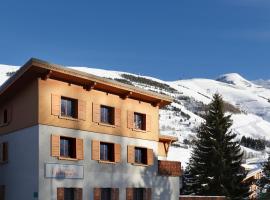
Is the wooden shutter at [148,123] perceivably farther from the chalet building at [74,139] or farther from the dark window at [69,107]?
the dark window at [69,107]

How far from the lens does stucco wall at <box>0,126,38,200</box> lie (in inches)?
1011

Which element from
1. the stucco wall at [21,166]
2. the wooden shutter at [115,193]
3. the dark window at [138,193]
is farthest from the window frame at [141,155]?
the stucco wall at [21,166]

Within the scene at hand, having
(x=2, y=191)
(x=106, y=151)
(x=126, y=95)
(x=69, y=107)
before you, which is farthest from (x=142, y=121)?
(x=2, y=191)

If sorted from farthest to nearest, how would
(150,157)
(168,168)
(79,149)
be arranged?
(168,168), (150,157), (79,149)

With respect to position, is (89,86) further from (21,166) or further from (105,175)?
(21,166)

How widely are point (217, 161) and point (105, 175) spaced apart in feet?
54.7

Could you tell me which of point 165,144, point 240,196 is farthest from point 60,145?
point 240,196

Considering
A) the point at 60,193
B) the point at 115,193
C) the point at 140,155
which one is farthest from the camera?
the point at 140,155

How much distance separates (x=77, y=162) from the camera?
2719cm

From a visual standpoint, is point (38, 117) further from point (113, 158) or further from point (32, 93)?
point (113, 158)

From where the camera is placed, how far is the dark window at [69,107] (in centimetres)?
2732

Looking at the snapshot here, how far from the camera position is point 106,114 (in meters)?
29.7

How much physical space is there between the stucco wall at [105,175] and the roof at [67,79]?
8.47 ft

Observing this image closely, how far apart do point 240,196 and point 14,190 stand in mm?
21452
